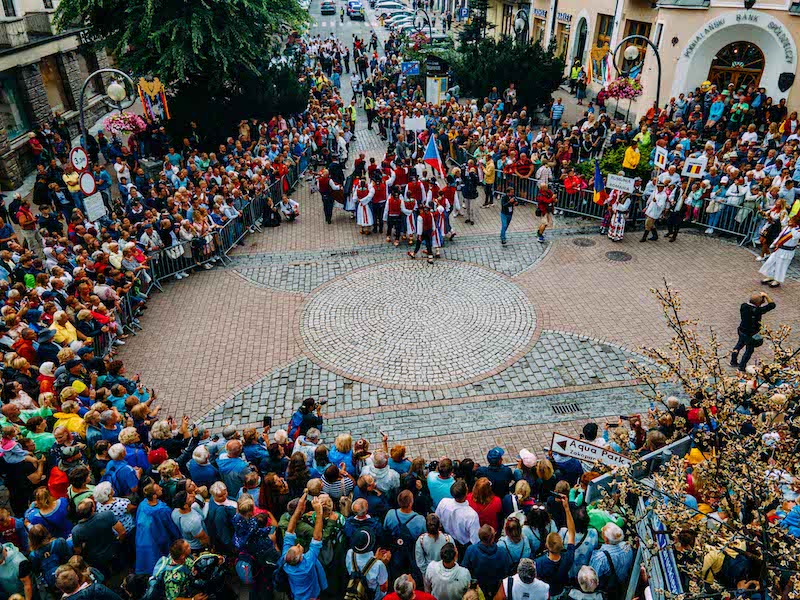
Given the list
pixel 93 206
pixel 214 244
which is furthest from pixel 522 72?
pixel 93 206

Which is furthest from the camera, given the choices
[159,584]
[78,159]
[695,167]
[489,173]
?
[489,173]

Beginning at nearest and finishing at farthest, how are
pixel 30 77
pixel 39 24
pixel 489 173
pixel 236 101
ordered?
pixel 489 173
pixel 30 77
pixel 236 101
pixel 39 24

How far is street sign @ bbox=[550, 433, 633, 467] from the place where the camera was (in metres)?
6.73

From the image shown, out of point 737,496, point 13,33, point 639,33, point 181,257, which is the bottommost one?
point 181,257

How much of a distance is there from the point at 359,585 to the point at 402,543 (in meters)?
0.63

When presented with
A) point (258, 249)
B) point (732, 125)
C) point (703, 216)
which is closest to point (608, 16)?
point (732, 125)

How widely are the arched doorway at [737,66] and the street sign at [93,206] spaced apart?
23.2 metres

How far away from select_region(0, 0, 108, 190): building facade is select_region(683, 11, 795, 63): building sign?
2412cm

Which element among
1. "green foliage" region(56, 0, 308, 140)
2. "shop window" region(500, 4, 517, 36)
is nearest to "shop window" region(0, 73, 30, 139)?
"green foliage" region(56, 0, 308, 140)

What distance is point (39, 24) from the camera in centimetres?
2405

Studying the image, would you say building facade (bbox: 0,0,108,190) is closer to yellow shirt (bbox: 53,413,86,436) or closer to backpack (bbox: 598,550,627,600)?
yellow shirt (bbox: 53,413,86,436)

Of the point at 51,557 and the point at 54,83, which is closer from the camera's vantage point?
the point at 51,557

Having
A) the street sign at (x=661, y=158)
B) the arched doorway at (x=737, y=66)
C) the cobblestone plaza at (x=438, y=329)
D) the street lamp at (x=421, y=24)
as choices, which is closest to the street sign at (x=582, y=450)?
the cobblestone plaza at (x=438, y=329)

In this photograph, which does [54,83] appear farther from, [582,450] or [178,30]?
[582,450]
